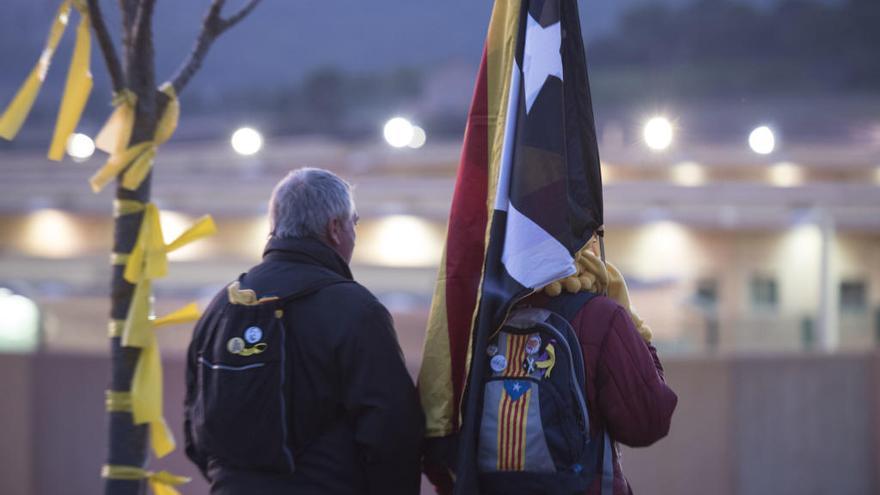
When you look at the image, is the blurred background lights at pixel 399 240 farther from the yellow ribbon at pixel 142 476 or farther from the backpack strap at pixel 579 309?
the backpack strap at pixel 579 309

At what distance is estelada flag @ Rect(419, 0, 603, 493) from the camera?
3207 mm

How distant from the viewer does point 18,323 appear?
8.03 m

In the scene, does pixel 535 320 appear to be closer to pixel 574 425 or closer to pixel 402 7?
pixel 574 425

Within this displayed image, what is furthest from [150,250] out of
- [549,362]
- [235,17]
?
[549,362]

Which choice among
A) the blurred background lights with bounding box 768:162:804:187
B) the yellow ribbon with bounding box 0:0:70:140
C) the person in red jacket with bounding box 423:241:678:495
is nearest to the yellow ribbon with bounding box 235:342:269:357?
the person in red jacket with bounding box 423:241:678:495

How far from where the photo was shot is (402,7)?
125 metres

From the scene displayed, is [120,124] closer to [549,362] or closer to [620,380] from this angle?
[549,362]

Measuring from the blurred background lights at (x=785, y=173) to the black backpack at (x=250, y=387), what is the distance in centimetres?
2420

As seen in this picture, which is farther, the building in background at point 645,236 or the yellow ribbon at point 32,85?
the building in background at point 645,236

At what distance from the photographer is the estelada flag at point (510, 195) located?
126 inches

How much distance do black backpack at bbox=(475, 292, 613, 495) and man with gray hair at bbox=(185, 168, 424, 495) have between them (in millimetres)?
255

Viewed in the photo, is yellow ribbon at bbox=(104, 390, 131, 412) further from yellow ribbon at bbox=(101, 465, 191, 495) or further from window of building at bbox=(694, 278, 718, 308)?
window of building at bbox=(694, 278, 718, 308)

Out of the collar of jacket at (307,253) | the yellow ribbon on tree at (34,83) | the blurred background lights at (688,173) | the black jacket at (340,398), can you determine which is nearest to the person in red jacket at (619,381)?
the black jacket at (340,398)

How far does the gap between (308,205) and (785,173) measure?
2435 centimetres
